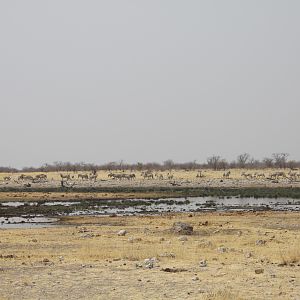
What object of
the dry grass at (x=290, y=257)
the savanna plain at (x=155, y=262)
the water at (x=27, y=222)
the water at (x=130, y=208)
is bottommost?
the water at (x=27, y=222)

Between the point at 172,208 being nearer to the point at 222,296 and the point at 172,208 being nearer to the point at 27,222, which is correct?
the point at 27,222

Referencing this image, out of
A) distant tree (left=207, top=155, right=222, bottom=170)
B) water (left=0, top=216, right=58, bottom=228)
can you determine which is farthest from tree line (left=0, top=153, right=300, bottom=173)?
water (left=0, top=216, right=58, bottom=228)

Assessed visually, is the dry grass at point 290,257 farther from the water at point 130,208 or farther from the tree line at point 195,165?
the tree line at point 195,165

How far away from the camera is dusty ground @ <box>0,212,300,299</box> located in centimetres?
1418

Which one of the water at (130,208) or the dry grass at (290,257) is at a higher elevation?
the dry grass at (290,257)

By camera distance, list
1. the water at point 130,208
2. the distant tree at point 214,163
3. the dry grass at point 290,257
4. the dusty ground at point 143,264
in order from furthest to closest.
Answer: the distant tree at point 214,163, the water at point 130,208, the dry grass at point 290,257, the dusty ground at point 143,264

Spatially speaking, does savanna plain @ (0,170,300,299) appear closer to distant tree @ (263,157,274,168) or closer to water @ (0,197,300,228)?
water @ (0,197,300,228)

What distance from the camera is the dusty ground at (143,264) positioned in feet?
46.5

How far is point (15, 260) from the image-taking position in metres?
19.9

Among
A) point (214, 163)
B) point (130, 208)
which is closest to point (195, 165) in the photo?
point (214, 163)

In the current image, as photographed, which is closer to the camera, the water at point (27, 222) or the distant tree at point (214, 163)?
the water at point (27, 222)

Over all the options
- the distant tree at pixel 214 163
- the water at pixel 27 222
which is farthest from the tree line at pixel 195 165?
the water at pixel 27 222

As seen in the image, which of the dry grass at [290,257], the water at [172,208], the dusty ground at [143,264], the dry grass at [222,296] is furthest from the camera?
the water at [172,208]

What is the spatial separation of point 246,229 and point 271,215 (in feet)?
39.6
